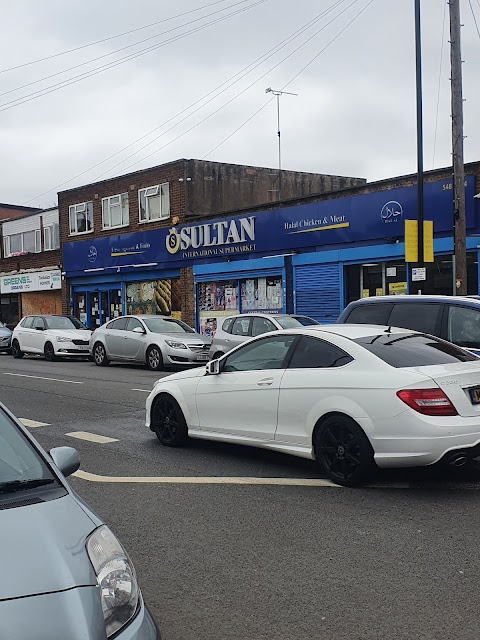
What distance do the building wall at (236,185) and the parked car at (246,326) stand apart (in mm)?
12644

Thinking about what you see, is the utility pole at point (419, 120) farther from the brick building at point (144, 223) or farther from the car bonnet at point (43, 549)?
the car bonnet at point (43, 549)

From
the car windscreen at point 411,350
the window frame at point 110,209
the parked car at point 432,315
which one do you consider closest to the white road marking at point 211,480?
the car windscreen at point 411,350

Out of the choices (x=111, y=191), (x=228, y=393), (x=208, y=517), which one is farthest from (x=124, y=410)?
(x=111, y=191)

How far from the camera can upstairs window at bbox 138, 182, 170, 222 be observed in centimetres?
3008

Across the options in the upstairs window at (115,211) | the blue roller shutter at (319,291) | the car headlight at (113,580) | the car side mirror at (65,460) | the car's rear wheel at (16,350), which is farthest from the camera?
the upstairs window at (115,211)

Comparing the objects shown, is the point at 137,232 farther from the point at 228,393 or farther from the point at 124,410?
the point at 228,393

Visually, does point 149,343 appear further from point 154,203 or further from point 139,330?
point 154,203

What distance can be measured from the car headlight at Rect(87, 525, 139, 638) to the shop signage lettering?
34.7m

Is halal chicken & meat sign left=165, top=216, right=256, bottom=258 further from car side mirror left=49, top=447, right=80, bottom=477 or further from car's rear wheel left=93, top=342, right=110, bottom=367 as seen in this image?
car side mirror left=49, top=447, right=80, bottom=477

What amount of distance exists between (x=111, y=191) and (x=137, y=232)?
119 inches

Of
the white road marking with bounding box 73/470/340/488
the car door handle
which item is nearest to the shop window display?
the car door handle

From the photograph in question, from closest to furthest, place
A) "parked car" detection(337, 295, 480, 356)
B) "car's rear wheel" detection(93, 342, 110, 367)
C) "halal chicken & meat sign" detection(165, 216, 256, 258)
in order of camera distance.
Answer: "parked car" detection(337, 295, 480, 356), "car's rear wheel" detection(93, 342, 110, 367), "halal chicken & meat sign" detection(165, 216, 256, 258)

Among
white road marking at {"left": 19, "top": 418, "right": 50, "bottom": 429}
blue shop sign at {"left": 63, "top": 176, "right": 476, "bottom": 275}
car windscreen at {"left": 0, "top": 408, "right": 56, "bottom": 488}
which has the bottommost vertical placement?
white road marking at {"left": 19, "top": 418, "right": 50, "bottom": 429}

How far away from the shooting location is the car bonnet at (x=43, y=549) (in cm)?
259
